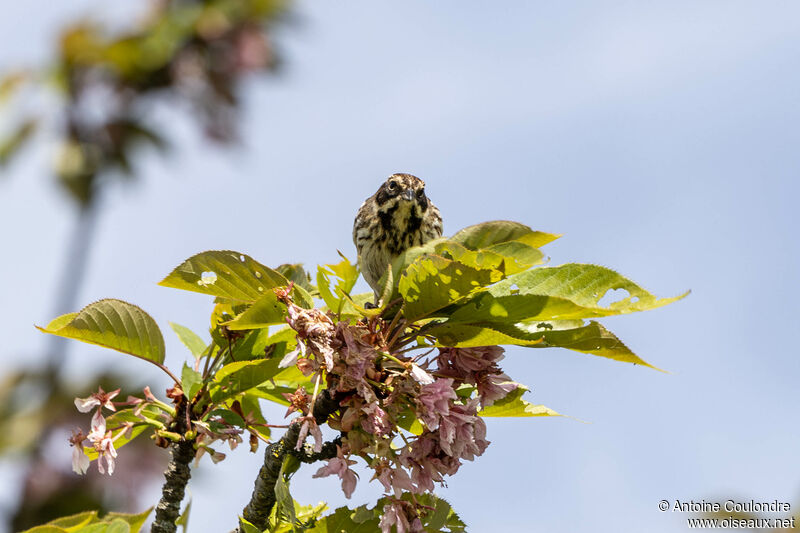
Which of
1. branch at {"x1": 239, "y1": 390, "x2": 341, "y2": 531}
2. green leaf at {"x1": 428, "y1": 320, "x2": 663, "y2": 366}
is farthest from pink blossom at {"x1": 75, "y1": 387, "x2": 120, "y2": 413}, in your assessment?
green leaf at {"x1": 428, "y1": 320, "x2": 663, "y2": 366}

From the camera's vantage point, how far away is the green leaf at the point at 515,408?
364 centimetres

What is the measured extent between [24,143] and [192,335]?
23.6 ft

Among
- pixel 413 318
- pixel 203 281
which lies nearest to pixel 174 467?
pixel 203 281

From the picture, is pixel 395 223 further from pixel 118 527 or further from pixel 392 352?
pixel 118 527

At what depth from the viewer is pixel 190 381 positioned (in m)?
3.83

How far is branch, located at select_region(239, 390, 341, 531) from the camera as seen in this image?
3377mm

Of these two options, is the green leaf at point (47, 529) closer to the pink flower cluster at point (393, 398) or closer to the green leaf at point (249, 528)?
the green leaf at point (249, 528)

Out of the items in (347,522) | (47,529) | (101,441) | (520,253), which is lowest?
(47,529)

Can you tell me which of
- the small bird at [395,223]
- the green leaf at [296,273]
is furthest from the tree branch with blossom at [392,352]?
the small bird at [395,223]

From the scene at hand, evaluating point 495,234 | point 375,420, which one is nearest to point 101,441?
point 375,420

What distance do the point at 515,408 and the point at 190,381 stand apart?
1400 mm

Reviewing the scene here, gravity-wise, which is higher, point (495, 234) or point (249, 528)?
point (495, 234)

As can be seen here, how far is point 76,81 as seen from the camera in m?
10.3

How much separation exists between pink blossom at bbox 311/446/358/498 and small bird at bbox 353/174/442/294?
2650mm
